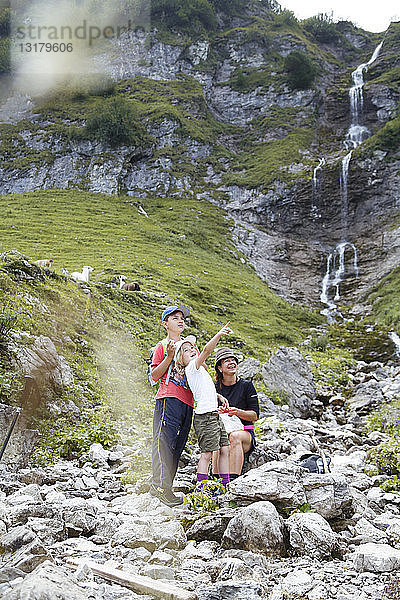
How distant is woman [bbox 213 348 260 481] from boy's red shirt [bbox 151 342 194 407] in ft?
2.66

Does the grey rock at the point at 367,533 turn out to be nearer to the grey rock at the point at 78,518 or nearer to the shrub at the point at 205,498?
the shrub at the point at 205,498

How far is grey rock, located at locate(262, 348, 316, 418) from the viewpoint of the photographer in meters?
14.4

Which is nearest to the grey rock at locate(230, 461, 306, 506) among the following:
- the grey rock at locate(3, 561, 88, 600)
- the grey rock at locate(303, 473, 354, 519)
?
the grey rock at locate(303, 473, 354, 519)

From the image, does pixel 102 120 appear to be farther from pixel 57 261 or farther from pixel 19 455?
pixel 19 455

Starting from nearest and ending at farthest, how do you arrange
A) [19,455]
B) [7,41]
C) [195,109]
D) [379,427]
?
[19,455], [379,427], [195,109], [7,41]

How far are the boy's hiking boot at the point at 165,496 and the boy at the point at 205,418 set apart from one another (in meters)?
0.37

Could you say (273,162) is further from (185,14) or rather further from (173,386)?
(173,386)

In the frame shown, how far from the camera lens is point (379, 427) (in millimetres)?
11484

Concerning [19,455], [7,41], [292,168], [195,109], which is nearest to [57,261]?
[19,455]

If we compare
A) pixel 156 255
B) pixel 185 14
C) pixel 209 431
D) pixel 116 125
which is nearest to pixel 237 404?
pixel 209 431

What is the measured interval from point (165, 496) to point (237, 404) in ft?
6.14

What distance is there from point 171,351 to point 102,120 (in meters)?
74.9

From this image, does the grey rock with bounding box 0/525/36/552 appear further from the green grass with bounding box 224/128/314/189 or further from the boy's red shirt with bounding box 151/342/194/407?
the green grass with bounding box 224/128/314/189

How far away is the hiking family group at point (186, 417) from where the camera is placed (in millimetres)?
6109
